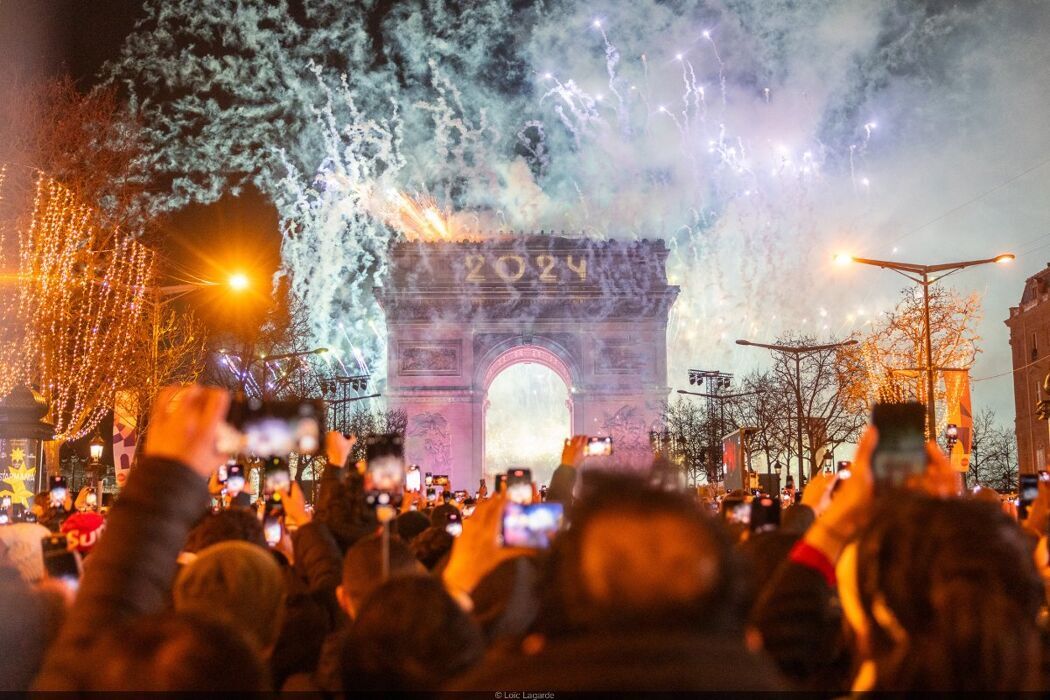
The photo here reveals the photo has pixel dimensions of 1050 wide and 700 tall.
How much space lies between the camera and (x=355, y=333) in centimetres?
7844

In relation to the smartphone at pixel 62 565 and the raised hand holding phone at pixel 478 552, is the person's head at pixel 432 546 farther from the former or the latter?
the raised hand holding phone at pixel 478 552

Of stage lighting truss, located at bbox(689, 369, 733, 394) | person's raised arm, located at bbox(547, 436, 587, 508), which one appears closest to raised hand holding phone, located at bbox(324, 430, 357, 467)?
person's raised arm, located at bbox(547, 436, 587, 508)

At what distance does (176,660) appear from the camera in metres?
2.23

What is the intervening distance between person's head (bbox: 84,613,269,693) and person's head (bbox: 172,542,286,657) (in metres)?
1.10

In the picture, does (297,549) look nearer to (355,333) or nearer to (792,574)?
(792,574)

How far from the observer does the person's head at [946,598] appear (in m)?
2.35

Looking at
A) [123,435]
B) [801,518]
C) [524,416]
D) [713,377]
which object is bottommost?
[801,518]

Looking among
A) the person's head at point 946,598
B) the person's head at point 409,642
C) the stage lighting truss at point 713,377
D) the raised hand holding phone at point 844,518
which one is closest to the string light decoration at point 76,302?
the person's head at point 409,642

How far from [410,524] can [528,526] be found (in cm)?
488

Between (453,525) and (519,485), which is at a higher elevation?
(519,485)

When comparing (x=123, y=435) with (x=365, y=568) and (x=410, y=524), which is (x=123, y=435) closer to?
(x=410, y=524)

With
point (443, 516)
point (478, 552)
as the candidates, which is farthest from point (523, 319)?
point (478, 552)

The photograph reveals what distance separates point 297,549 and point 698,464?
6406cm

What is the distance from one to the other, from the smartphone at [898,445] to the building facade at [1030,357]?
6575cm
